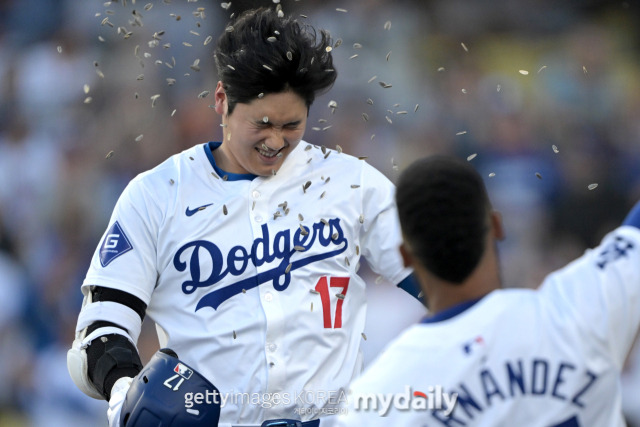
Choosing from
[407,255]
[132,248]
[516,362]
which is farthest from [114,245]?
[516,362]

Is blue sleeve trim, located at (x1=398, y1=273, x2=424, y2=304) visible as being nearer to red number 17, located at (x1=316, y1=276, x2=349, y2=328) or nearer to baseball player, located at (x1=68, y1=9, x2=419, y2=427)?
baseball player, located at (x1=68, y1=9, x2=419, y2=427)

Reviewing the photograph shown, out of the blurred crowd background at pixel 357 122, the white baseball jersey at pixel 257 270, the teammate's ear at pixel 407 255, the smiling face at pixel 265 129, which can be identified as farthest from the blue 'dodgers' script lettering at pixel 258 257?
the blurred crowd background at pixel 357 122

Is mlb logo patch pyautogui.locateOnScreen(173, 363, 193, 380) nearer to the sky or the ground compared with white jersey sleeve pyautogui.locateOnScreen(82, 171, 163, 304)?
nearer to the ground

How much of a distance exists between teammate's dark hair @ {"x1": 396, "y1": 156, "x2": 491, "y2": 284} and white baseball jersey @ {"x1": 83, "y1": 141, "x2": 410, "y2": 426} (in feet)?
3.78

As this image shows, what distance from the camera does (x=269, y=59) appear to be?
3.39m

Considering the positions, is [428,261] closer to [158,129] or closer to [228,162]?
[228,162]

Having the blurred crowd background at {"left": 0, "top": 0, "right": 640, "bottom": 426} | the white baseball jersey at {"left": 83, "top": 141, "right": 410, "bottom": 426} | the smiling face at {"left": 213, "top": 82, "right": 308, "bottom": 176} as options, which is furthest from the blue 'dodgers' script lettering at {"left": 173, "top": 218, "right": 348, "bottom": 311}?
the blurred crowd background at {"left": 0, "top": 0, "right": 640, "bottom": 426}

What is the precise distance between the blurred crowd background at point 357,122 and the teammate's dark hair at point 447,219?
3.94m

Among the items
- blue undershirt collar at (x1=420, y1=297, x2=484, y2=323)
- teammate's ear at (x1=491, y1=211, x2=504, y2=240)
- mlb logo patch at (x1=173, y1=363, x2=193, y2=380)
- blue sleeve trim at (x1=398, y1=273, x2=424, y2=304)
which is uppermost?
teammate's ear at (x1=491, y1=211, x2=504, y2=240)

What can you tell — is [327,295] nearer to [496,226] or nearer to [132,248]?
[132,248]

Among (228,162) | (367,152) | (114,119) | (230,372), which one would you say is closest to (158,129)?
(114,119)

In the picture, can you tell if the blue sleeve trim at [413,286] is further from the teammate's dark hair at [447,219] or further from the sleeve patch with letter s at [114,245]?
the teammate's dark hair at [447,219]

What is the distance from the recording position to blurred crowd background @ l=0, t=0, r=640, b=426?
260 inches

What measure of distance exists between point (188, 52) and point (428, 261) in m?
5.69
